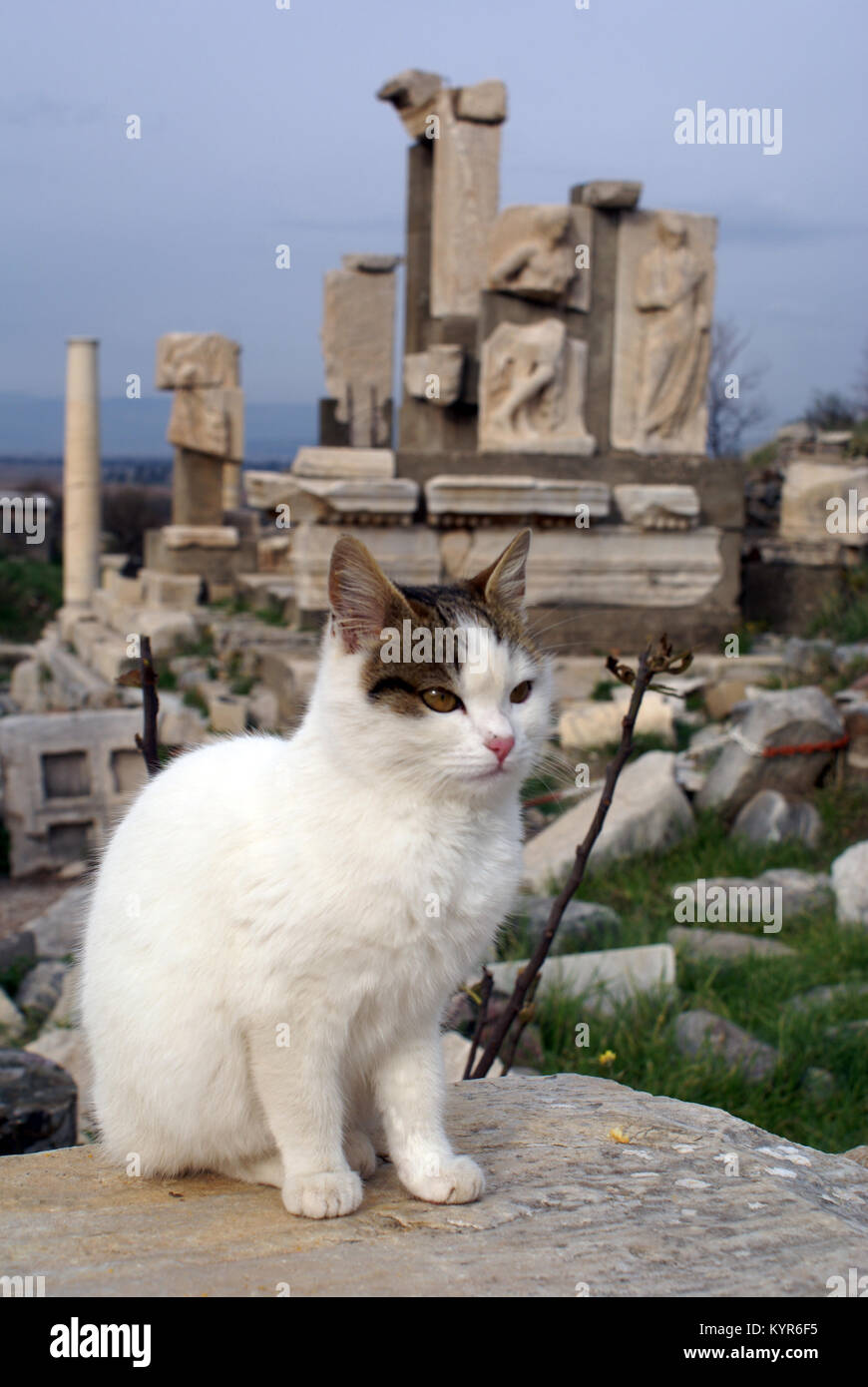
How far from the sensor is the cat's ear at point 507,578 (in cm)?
215

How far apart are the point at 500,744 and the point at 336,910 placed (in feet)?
1.19

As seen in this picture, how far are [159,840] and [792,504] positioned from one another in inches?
405

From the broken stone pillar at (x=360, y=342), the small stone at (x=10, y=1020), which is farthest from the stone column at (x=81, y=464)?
the small stone at (x=10, y=1020)

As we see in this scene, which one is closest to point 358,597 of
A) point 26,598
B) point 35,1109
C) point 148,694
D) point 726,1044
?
point 148,694

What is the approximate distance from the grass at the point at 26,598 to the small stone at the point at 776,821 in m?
14.6

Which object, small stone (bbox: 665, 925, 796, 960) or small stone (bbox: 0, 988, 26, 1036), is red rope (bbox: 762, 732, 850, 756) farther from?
small stone (bbox: 0, 988, 26, 1036)

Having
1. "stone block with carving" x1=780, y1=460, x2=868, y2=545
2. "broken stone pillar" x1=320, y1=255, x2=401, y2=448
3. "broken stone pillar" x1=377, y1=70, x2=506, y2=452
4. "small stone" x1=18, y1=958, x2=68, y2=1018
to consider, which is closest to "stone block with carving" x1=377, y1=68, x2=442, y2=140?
"broken stone pillar" x1=377, y1=70, x2=506, y2=452

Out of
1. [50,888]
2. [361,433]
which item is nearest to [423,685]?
[50,888]

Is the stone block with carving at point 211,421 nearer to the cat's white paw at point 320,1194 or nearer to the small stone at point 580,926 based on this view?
the small stone at point 580,926

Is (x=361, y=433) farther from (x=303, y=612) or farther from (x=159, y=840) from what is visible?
(x=159, y=840)

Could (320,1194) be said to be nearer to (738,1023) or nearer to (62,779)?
(738,1023)

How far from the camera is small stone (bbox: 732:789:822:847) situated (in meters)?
6.15

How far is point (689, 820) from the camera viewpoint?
6211 mm

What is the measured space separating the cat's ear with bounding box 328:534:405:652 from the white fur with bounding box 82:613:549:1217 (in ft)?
0.18
